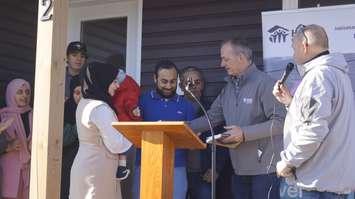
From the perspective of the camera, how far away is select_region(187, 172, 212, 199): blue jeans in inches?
181

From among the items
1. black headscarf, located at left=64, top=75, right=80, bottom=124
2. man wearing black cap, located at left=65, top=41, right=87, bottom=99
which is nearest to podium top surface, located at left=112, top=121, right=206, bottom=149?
black headscarf, located at left=64, top=75, right=80, bottom=124

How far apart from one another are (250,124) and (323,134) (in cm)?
105

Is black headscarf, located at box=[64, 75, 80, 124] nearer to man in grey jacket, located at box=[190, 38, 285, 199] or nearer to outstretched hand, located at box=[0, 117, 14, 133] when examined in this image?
outstretched hand, located at box=[0, 117, 14, 133]

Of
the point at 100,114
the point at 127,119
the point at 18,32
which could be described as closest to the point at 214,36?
the point at 127,119

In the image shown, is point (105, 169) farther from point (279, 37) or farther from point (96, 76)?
point (279, 37)

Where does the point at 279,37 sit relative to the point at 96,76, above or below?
above

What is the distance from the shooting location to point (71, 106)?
4871mm

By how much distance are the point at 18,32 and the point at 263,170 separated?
3.16 m

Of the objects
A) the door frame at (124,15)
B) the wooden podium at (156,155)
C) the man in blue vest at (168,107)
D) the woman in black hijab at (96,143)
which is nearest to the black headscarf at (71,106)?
the man in blue vest at (168,107)

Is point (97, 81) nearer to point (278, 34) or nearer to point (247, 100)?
point (247, 100)

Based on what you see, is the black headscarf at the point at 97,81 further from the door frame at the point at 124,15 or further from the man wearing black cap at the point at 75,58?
the door frame at the point at 124,15

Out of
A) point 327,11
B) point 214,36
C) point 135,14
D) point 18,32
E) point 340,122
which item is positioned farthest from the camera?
point 18,32

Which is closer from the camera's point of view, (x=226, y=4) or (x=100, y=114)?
(x=100, y=114)

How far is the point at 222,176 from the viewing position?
4629 millimetres
